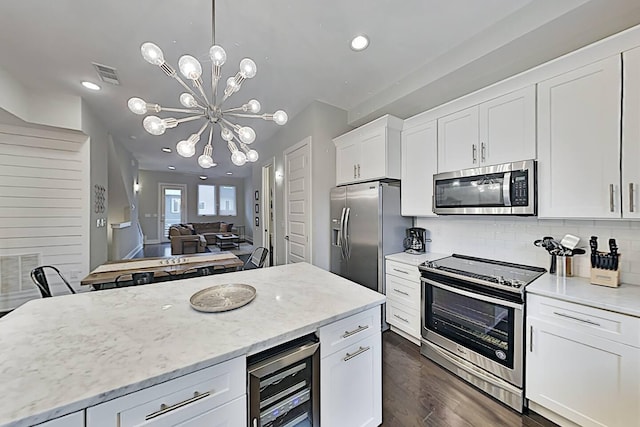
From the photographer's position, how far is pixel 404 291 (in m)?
2.61

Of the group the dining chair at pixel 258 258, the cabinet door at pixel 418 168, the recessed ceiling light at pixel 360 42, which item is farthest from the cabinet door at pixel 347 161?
the dining chair at pixel 258 258

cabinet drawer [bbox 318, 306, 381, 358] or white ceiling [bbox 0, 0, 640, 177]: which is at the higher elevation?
white ceiling [bbox 0, 0, 640, 177]

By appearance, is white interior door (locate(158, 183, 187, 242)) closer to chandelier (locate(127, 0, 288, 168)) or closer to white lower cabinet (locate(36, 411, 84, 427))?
chandelier (locate(127, 0, 288, 168))

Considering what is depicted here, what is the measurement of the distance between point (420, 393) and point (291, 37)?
3.16 m

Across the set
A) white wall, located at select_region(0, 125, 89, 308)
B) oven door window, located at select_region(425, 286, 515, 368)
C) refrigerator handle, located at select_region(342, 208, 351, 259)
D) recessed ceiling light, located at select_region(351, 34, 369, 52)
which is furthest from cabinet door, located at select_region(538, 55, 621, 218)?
white wall, located at select_region(0, 125, 89, 308)

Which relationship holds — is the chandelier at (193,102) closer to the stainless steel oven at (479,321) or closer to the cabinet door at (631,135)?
the stainless steel oven at (479,321)

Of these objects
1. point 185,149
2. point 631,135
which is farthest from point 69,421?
point 631,135

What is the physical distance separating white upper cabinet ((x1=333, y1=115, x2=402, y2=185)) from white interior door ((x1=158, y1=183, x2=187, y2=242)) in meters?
9.64

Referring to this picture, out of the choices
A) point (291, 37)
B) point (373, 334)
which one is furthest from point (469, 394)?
point (291, 37)

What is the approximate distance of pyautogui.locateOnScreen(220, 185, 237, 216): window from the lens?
11.5 metres

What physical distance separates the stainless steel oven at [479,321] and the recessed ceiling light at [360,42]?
2135mm

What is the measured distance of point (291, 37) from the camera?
2.08m

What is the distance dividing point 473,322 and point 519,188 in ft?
3.84

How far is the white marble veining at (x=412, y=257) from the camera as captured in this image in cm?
254
